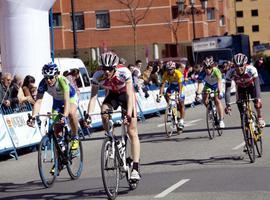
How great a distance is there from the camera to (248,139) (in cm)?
1262

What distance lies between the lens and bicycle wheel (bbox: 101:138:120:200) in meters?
9.55

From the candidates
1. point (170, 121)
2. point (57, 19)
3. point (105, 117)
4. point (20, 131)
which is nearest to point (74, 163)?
point (105, 117)

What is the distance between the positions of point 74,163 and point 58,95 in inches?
47.5

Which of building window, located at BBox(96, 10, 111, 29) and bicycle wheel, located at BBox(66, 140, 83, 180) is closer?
bicycle wheel, located at BBox(66, 140, 83, 180)

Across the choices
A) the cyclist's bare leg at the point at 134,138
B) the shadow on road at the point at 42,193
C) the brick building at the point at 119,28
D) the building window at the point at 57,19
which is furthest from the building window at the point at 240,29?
the cyclist's bare leg at the point at 134,138

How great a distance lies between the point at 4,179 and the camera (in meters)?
13.2

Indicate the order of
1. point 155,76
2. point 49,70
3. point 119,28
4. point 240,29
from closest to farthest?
1. point 49,70
2. point 155,76
3. point 119,28
4. point 240,29

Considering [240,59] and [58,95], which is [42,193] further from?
[240,59]

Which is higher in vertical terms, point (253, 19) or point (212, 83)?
point (253, 19)

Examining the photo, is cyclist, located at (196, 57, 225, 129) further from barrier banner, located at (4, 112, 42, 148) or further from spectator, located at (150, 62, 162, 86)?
spectator, located at (150, 62, 162, 86)

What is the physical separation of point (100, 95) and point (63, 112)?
12.3 m

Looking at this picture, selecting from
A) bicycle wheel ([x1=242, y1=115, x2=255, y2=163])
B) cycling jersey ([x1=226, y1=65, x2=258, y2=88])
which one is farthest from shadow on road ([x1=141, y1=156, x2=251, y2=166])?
cycling jersey ([x1=226, y1=65, x2=258, y2=88])

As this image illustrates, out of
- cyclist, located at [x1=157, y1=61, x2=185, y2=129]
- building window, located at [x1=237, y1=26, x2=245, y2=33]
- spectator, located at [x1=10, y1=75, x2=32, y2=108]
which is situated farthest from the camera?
building window, located at [x1=237, y1=26, x2=245, y2=33]

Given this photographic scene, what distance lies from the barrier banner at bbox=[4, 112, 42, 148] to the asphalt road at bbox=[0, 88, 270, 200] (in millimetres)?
346
